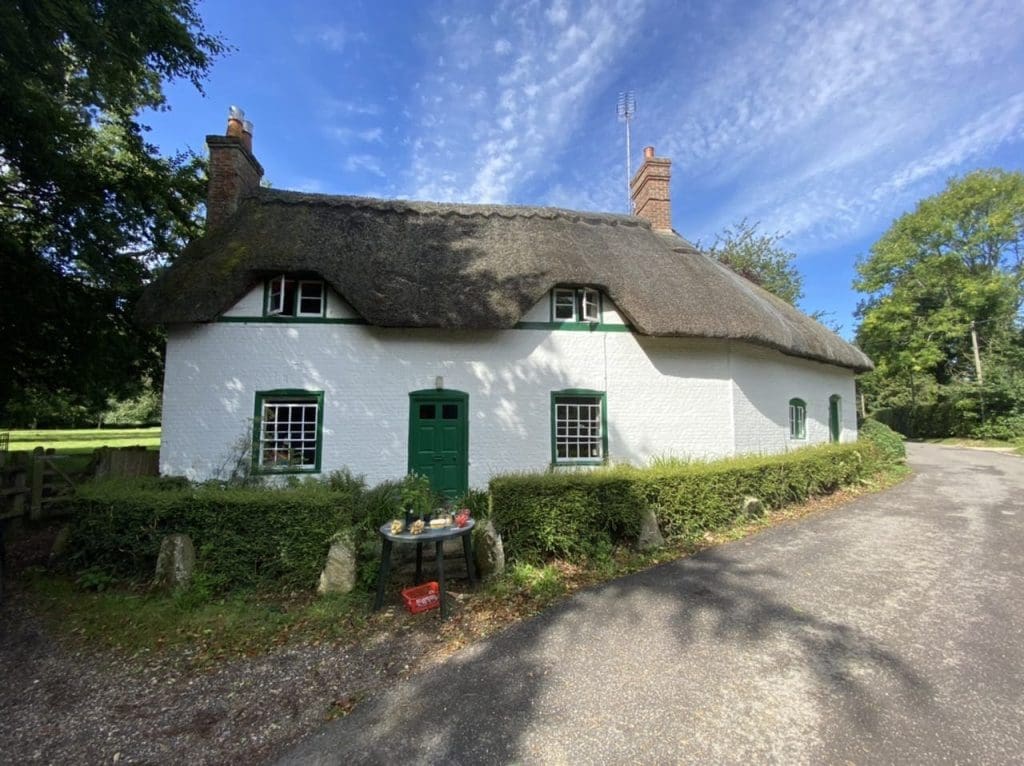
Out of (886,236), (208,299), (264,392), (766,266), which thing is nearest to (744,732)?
(264,392)

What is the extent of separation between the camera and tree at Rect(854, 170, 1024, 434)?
2691 centimetres

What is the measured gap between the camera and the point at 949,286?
28250 mm

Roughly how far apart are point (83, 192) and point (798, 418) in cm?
1830

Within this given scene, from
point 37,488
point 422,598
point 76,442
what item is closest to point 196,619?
point 422,598

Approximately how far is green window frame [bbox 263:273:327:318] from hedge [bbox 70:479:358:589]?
4507mm

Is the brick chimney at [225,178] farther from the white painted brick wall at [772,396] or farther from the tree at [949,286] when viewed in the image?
the tree at [949,286]

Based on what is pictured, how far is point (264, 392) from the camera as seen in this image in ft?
30.3

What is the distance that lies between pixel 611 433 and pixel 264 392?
7.10 metres

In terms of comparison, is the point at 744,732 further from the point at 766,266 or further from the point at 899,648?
the point at 766,266

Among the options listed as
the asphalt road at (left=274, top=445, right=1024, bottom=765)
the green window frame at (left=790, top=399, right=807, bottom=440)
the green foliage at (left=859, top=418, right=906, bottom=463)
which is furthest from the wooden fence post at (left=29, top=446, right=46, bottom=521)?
the green foliage at (left=859, top=418, right=906, bottom=463)

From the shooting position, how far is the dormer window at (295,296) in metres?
9.46

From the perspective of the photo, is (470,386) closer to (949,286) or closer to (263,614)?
(263,614)

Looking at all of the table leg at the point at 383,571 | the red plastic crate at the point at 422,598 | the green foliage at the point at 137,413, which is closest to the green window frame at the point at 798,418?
the red plastic crate at the point at 422,598

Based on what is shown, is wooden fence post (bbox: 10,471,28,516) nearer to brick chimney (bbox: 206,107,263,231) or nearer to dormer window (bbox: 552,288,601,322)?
brick chimney (bbox: 206,107,263,231)
